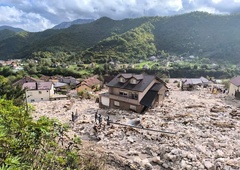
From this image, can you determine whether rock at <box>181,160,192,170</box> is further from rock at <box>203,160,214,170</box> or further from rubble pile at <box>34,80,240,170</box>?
rock at <box>203,160,214,170</box>

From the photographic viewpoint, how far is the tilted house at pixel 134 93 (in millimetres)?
26250

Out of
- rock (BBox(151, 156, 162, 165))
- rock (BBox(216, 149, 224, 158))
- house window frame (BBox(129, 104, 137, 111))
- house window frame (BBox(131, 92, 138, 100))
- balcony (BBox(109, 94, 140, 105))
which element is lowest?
rock (BBox(151, 156, 162, 165))

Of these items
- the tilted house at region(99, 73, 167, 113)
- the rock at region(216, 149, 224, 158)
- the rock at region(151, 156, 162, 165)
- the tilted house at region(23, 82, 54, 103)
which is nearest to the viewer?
the rock at region(151, 156, 162, 165)

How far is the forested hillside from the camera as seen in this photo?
124m

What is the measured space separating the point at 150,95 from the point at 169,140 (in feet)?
37.6

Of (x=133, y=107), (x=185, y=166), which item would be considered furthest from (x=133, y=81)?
(x=185, y=166)

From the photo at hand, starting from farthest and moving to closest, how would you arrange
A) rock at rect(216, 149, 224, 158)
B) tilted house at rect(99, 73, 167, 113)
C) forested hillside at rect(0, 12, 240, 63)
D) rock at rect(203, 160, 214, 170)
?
forested hillside at rect(0, 12, 240, 63), tilted house at rect(99, 73, 167, 113), rock at rect(216, 149, 224, 158), rock at rect(203, 160, 214, 170)

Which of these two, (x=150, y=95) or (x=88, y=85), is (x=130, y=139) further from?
(x=88, y=85)

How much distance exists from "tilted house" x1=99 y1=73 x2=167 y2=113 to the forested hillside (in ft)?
261

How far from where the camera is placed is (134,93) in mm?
26531

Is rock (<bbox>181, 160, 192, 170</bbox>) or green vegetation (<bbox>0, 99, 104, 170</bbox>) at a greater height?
green vegetation (<bbox>0, 99, 104, 170</bbox>)

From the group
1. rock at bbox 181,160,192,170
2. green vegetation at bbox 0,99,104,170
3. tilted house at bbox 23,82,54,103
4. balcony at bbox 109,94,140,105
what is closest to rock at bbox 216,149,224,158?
rock at bbox 181,160,192,170

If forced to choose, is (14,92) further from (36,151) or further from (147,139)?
(36,151)

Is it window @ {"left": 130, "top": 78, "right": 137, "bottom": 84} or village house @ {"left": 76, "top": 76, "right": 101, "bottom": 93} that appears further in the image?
village house @ {"left": 76, "top": 76, "right": 101, "bottom": 93}
